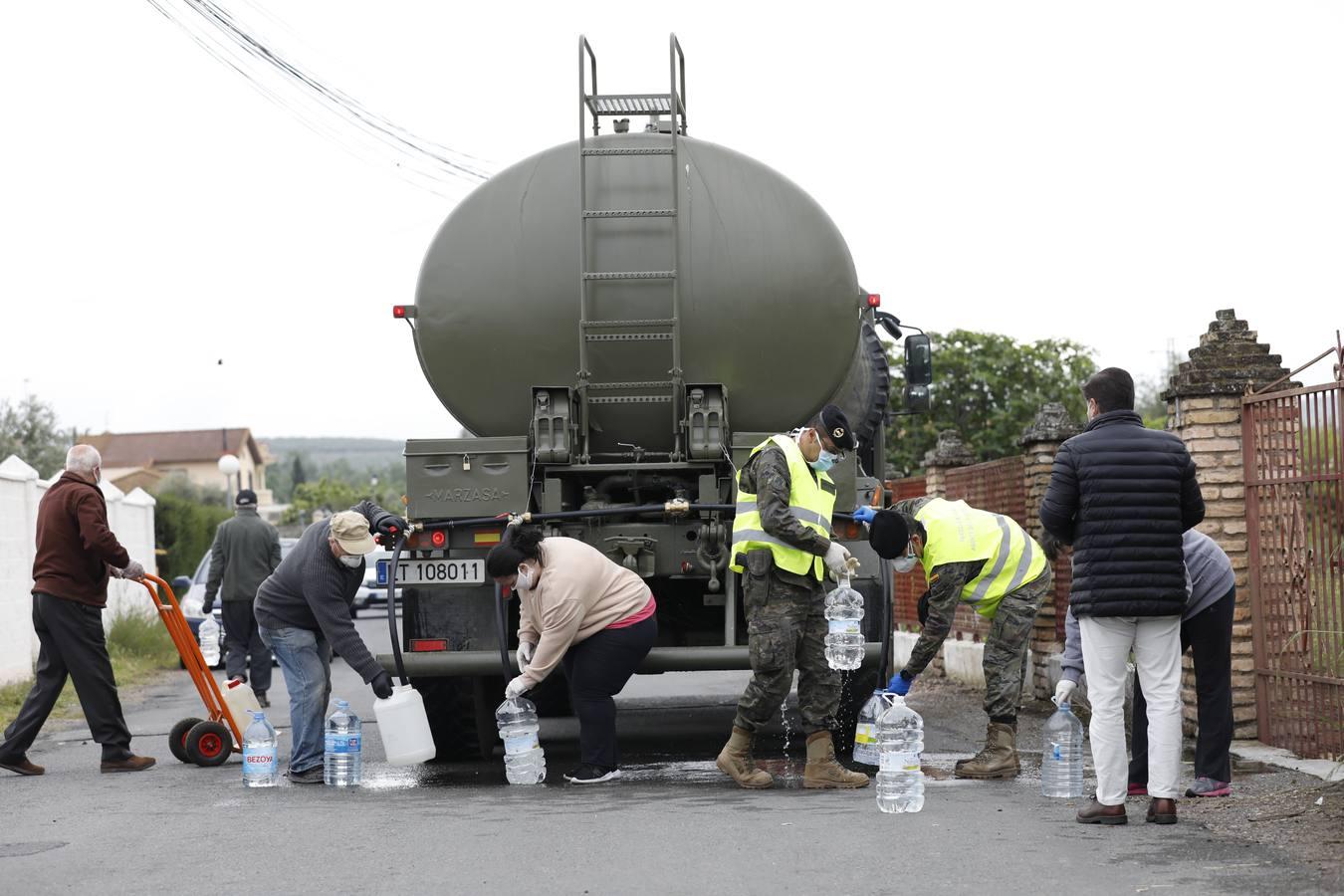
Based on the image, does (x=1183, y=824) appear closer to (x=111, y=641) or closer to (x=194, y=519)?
(x=111, y=641)

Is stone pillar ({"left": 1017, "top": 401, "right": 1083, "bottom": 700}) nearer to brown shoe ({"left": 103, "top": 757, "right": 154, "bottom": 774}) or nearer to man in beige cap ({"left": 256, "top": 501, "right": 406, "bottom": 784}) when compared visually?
man in beige cap ({"left": 256, "top": 501, "right": 406, "bottom": 784})

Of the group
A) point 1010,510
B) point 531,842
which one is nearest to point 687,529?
point 531,842

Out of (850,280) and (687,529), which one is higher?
(850,280)

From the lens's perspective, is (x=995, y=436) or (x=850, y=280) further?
(x=995, y=436)

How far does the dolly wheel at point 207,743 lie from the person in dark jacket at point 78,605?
0.25 meters

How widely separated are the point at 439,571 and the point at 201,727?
6.78 feet

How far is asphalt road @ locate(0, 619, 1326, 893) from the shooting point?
576cm

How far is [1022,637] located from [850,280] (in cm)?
220

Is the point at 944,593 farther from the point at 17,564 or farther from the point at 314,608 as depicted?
the point at 17,564

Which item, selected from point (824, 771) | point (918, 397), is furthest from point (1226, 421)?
point (824, 771)

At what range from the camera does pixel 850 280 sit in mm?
9375

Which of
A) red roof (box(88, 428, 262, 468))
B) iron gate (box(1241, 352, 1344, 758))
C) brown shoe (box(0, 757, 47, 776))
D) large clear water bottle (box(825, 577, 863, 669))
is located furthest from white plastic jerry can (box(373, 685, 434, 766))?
red roof (box(88, 428, 262, 468))

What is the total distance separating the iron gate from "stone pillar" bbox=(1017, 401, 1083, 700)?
9.17 ft

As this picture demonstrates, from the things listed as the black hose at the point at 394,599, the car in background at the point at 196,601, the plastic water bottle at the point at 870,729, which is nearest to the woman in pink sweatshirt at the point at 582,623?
the black hose at the point at 394,599
